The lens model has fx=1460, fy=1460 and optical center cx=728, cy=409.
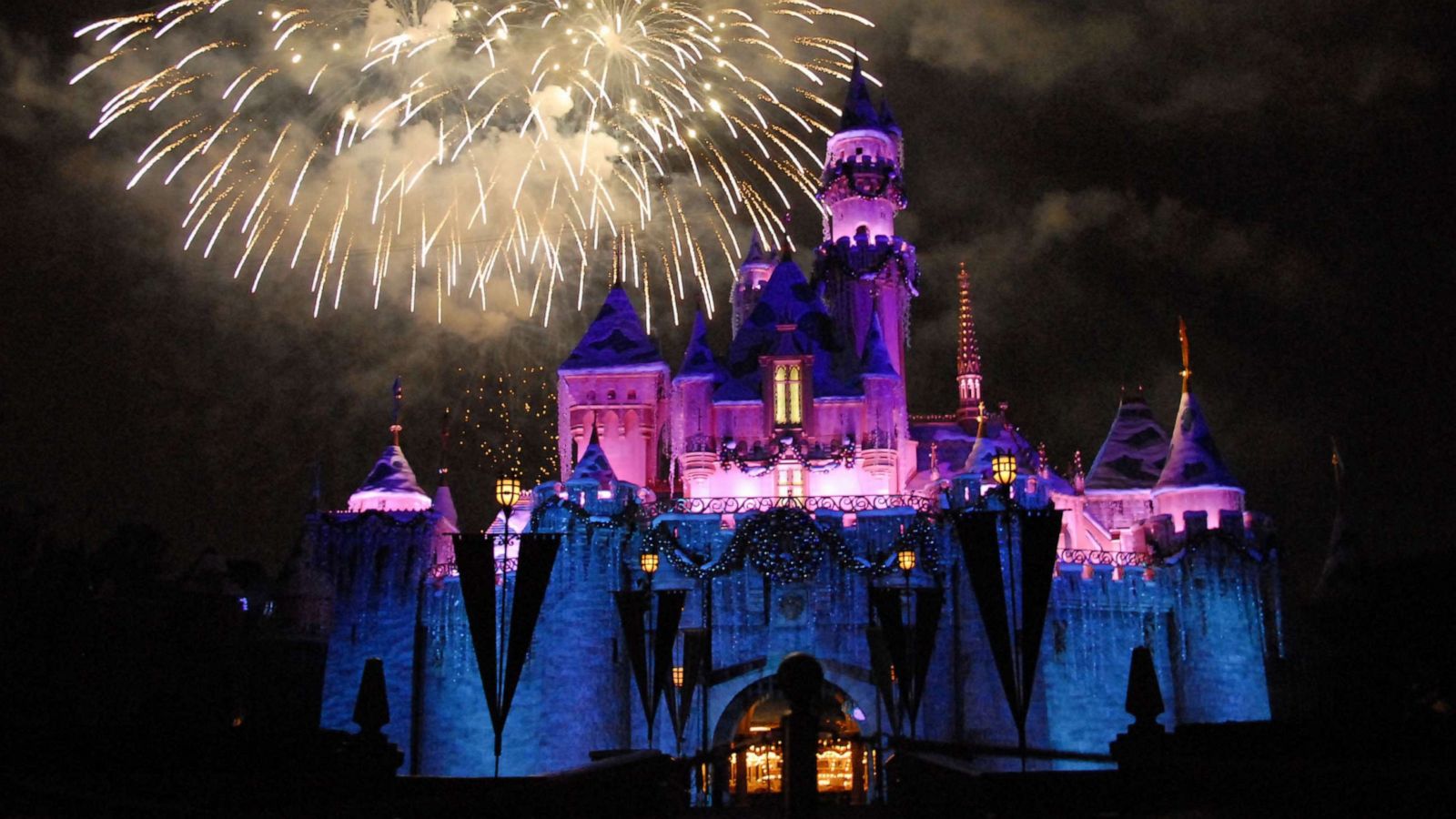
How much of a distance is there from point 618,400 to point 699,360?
12.1ft

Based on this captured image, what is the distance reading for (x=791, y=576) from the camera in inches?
1673

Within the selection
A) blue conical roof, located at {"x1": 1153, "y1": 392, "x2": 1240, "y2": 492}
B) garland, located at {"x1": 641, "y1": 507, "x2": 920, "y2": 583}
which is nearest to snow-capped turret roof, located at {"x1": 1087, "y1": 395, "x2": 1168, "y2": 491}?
blue conical roof, located at {"x1": 1153, "y1": 392, "x2": 1240, "y2": 492}

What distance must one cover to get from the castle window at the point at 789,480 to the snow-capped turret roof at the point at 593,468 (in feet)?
18.2

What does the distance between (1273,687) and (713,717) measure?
1734 centimetres

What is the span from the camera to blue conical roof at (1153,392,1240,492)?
47.3 metres

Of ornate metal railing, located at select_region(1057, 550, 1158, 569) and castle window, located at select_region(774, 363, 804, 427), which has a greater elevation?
castle window, located at select_region(774, 363, 804, 427)

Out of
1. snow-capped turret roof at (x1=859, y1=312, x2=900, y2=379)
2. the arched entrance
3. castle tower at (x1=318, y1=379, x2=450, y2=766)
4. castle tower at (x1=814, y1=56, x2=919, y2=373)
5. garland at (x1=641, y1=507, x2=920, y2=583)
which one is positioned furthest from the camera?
castle tower at (x1=814, y1=56, x2=919, y2=373)

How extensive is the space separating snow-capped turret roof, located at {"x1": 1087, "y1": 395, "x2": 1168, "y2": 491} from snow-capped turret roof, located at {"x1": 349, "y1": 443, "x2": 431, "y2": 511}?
78.2ft

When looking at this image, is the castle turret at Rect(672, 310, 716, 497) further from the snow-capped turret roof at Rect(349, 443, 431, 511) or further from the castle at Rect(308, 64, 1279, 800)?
the snow-capped turret roof at Rect(349, 443, 431, 511)

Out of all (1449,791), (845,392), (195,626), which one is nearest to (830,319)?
(845,392)

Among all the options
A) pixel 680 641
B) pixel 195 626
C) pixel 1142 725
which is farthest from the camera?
pixel 195 626

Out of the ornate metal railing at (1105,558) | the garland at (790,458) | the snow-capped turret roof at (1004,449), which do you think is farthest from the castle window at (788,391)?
the ornate metal railing at (1105,558)

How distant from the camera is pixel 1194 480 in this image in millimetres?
47281

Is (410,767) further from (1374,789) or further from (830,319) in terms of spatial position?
(1374,789)
